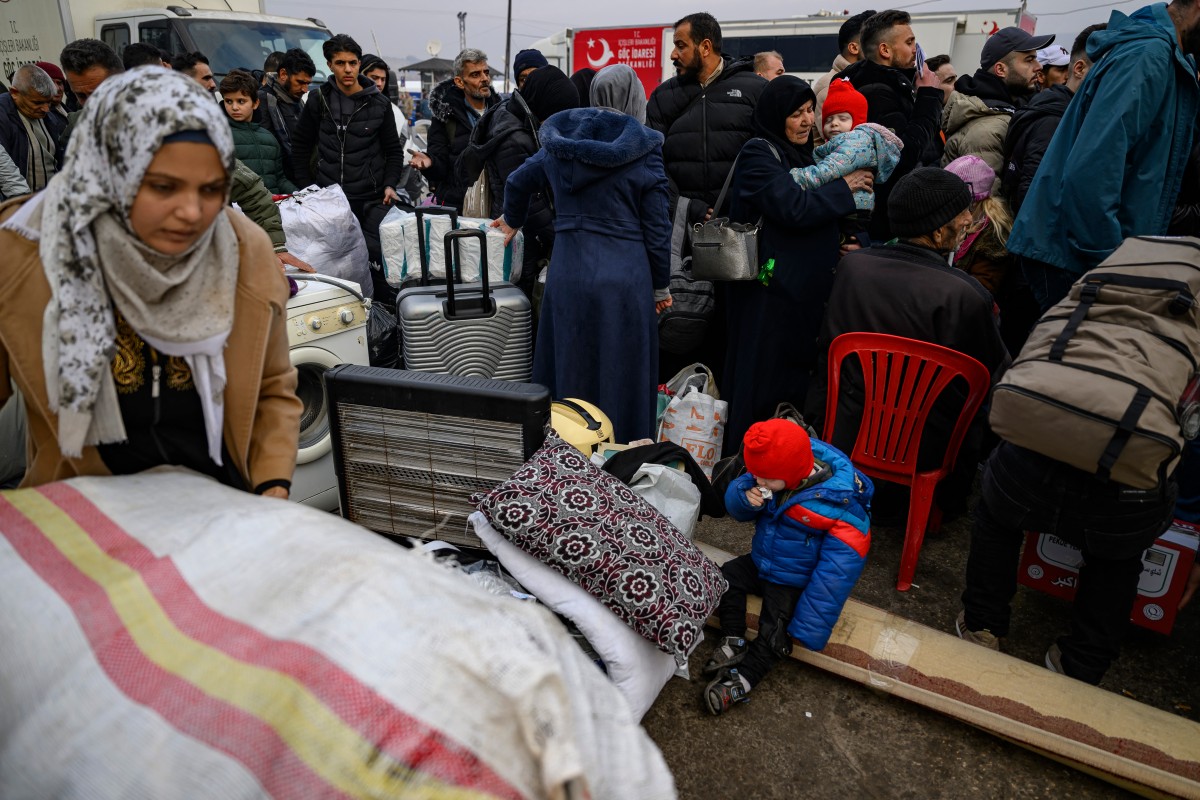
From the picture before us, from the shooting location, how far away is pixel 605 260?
3.62 metres

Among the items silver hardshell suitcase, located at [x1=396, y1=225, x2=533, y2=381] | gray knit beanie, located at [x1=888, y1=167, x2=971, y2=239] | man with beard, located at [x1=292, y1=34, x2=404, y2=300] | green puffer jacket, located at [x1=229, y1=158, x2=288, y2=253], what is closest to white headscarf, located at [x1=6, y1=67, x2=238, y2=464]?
silver hardshell suitcase, located at [x1=396, y1=225, x2=533, y2=381]

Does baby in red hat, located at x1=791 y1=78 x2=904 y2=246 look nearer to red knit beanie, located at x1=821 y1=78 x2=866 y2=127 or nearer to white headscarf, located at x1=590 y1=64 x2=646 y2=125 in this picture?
red knit beanie, located at x1=821 y1=78 x2=866 y2=127

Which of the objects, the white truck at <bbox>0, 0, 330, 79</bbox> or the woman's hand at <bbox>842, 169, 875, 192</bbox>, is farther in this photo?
the white truck at <bbox>0, 0, 330, 79</bbox>

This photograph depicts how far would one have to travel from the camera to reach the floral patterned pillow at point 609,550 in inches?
81.7

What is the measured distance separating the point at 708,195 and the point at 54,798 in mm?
3761

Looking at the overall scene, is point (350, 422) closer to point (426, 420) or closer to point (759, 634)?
point (426, 420)

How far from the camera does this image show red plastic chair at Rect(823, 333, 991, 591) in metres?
2.89

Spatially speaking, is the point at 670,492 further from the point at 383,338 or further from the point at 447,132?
the point at 447,132


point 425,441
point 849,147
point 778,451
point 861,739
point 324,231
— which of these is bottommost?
point 861,739

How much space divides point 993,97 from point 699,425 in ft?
9.99

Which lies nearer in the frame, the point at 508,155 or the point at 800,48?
the point at 508,155

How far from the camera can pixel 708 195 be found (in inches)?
164

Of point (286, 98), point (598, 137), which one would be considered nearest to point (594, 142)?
point (598, 137)

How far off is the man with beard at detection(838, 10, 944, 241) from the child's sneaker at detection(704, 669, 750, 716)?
270 centimetres
